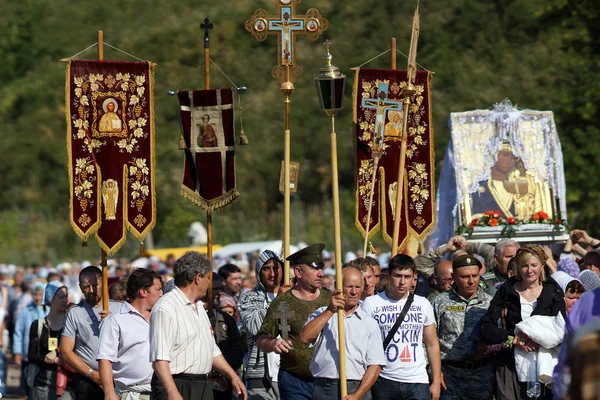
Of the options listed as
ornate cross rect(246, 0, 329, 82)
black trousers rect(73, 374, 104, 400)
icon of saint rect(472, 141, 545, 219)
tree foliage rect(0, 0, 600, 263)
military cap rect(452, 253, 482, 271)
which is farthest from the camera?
tree foliage rect(0, 0, 600, 263)

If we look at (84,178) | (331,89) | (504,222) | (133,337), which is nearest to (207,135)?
(84,178)

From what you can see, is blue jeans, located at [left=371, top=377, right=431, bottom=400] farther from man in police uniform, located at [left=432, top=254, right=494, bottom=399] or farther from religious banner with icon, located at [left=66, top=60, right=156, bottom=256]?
religious banner with icon, located at [left=66, top=60, right=156, bottom=256]

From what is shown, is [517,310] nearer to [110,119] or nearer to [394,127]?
[394,127]

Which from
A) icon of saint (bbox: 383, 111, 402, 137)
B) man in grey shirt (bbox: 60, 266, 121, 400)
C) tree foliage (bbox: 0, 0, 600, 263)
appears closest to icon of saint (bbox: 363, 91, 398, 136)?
icon of saint (bbox: 383, 111, 402, 137)

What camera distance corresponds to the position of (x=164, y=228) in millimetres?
45406

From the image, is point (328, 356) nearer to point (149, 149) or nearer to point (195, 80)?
point (149, 149)

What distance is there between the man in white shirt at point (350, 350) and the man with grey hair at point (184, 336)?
2.27ft

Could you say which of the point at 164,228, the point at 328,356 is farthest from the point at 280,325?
the point at 164,228

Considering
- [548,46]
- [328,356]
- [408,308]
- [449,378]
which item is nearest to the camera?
[328,356]

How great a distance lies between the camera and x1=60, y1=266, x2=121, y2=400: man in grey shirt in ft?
35.0

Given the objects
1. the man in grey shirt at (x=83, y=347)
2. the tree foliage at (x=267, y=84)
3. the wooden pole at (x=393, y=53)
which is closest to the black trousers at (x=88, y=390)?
the man in grey shirt at (x=83, y=347)

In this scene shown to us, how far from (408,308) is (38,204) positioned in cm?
4531

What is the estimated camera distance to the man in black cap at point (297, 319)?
951 centimetres

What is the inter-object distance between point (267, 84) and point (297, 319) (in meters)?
43.9
